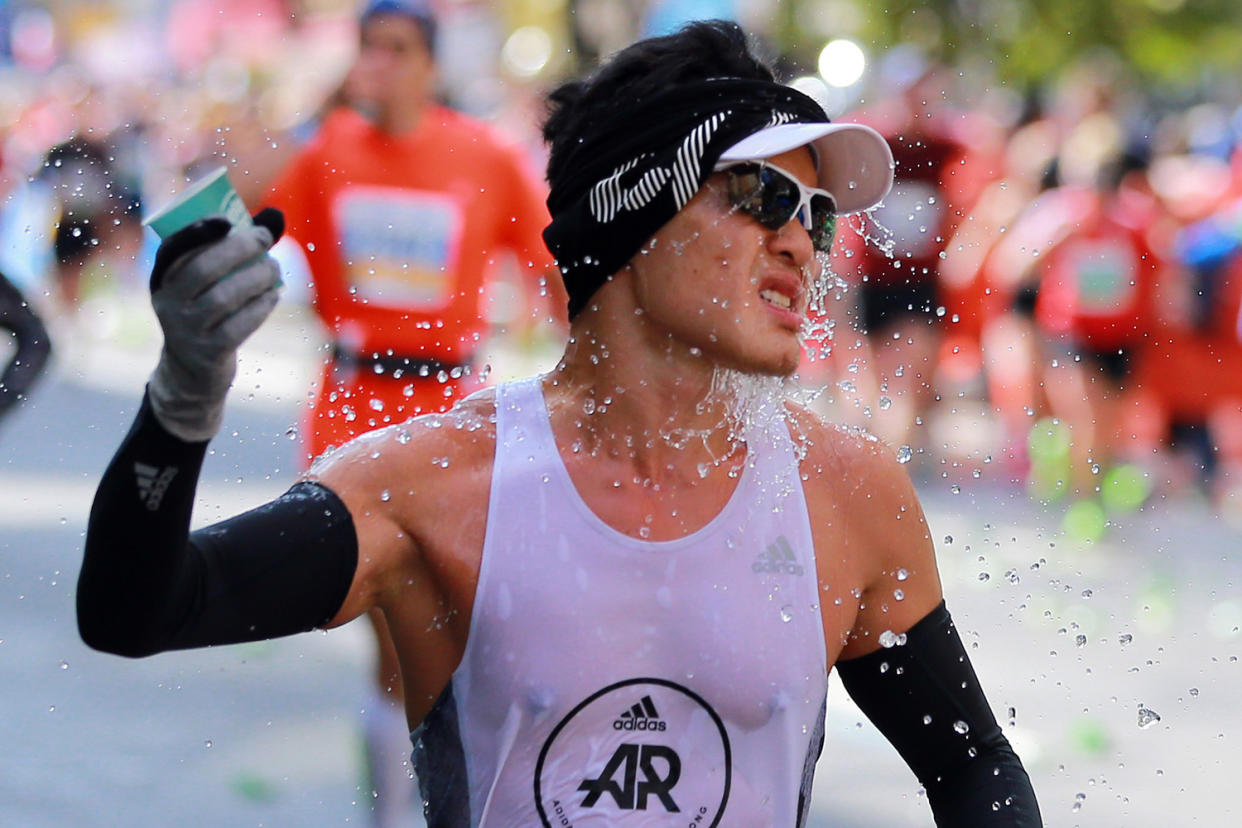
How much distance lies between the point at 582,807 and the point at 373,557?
0.39m

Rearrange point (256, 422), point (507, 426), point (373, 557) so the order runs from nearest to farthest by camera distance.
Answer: point (373, 557)
point (507, 426)
point (256, 422)

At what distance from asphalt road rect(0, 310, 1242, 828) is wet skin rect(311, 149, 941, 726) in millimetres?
1111

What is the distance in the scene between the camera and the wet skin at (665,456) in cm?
238

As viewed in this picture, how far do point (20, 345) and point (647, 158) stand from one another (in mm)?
2130

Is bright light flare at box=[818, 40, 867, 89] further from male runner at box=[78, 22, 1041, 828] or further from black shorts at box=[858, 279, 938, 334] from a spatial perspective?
male runner at box=[78, 22, 1041, 828]

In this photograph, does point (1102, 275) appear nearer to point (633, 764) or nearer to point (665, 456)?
point (665, 456)

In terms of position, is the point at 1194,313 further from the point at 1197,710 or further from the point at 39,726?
the point at 39,726

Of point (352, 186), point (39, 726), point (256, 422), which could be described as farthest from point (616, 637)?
point (256, 422)

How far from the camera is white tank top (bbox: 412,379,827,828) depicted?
7.66ft

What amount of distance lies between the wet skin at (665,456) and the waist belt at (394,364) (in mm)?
2343

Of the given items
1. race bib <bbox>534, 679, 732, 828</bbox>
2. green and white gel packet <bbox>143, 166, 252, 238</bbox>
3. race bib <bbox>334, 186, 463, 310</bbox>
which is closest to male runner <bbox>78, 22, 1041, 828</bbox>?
race bib <bbox>534, 679, 732, 828</bbox>

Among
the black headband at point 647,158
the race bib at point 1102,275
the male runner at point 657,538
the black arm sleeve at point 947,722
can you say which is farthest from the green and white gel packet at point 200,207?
the race bib at point 1102,275

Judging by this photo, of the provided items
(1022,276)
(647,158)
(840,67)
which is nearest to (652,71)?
(647,158)

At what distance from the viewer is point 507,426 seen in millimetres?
2498
